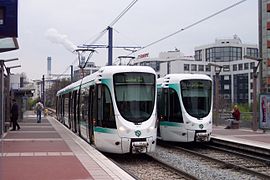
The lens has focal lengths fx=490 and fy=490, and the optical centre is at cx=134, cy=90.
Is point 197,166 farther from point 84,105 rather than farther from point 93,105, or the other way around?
point 84,105

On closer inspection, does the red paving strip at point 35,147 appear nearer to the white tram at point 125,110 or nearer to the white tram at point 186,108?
the white tram at point 125,110

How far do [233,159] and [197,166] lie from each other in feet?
8.26

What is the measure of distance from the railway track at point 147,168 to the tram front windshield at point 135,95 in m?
1.45

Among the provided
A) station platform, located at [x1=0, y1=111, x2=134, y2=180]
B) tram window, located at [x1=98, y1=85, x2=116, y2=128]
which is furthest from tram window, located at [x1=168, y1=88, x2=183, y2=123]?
tram window, located at [x1=98, y1=85, x2=116, y2=128]

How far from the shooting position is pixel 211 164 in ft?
52.0

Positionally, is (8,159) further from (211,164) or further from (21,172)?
(211,164)

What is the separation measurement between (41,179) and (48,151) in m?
5.99

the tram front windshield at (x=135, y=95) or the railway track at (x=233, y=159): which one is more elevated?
the tram front windshield at (x=135, y=95)

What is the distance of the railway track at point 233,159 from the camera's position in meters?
14.2

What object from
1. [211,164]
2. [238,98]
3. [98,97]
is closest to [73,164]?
[98,97]

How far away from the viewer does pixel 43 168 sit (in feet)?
39.1

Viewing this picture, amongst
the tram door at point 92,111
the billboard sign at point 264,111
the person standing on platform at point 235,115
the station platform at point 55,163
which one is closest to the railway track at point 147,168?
the station platform at point 55,163

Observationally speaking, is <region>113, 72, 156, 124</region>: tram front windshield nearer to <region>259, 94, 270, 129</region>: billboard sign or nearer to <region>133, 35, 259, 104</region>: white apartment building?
<region>259, 94, 270, 129</region>: billboard sign

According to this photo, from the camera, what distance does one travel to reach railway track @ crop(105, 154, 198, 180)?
1317 cm
